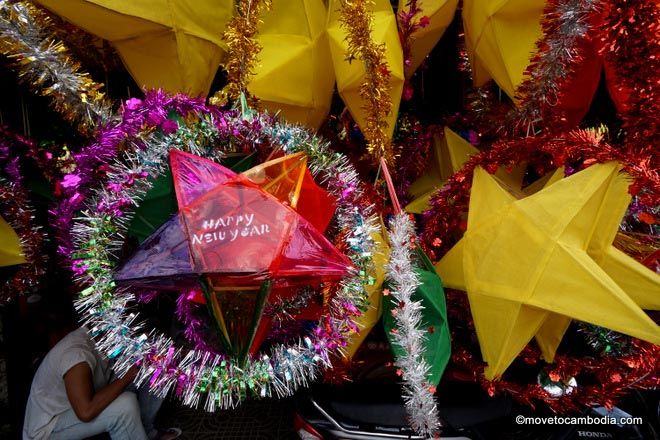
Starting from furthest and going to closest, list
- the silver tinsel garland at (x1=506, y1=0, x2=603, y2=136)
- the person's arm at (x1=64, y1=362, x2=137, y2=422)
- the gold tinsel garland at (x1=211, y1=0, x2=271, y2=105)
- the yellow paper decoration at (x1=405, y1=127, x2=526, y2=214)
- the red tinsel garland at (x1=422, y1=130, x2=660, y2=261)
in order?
the yellow paper decoration at (x1=405, y1=127, x2=526, y2=214) < the person's arm at (x1=64, y1=362, x2=137, y2=422) < the gold tinsel garland at (x1=211, y1=0, x2=271, y2=105) < the silver tinsel garland at (x1=506, y1=0, x2=603, y2=136) < the red tinsel garland at (x1=422, y1=130, x2=660, y2=261)

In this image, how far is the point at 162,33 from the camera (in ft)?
5.84

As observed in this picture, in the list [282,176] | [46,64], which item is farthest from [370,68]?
[46,64]

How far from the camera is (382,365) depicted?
7.85 feet

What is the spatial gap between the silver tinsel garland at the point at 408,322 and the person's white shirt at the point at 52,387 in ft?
4.82

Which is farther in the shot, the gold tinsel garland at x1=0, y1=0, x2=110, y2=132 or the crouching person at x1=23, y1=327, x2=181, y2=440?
the crouching person at x1=23, y1=327, x2=181, y2=440

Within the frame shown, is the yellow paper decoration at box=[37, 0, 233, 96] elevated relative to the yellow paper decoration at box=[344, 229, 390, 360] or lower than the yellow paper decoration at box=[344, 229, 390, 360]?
elevated

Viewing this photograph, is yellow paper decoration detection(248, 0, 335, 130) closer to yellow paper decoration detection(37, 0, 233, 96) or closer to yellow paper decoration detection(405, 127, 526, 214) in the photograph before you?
yellow paper decoration detection(37, 0, 233, 96)

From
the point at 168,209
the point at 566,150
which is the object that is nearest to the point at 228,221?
the point at 168,209

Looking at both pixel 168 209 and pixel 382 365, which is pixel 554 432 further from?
pixel 168 209

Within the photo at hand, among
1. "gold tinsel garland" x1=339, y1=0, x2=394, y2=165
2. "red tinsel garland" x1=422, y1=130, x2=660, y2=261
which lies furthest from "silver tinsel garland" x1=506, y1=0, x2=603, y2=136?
"gold tinsel garland" x1=339, y1=0, x2=394, y2=165

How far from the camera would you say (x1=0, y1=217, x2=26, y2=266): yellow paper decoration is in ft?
6.38

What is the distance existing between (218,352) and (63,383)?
3.79ft

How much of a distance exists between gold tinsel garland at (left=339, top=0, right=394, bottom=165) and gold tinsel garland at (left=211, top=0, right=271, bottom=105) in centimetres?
36

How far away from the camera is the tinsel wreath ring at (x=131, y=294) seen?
1.37 metres
